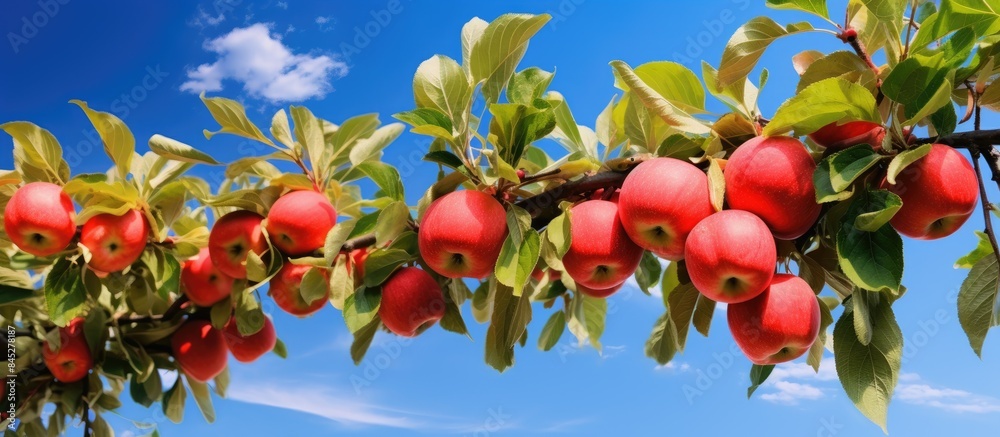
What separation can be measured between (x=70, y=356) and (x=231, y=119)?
94cm

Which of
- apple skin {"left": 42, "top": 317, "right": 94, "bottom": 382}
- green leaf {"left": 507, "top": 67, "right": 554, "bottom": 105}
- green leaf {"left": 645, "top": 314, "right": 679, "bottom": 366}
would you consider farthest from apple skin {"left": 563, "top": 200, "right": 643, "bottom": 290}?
apple skin {"left": 42, "top": 317, "right": 94, "bottom": 382}

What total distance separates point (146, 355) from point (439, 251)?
1.27m

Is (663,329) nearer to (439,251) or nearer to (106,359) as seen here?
(439,251)

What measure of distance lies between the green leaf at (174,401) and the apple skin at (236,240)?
806mm

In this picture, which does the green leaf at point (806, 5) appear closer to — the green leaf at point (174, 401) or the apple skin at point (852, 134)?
the apple skin at point (852, 134)

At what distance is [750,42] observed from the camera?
3.90ft

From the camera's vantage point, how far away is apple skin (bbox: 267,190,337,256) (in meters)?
1.63

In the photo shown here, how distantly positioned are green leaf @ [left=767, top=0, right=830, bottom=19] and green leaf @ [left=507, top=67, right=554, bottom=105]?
16.4 inches

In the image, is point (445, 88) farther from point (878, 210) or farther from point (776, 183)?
point (878, 210)

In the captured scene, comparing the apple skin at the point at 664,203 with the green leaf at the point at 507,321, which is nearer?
the apple skin at the point at 664,203

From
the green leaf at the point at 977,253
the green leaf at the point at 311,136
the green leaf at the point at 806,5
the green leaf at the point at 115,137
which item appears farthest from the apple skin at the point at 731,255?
the green leaf at the point at 115,137

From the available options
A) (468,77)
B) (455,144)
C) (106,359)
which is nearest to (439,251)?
(455,144)

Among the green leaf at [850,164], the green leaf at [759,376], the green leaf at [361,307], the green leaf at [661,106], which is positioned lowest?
the green leaf at [759,376]

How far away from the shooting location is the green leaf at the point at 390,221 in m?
1.36
